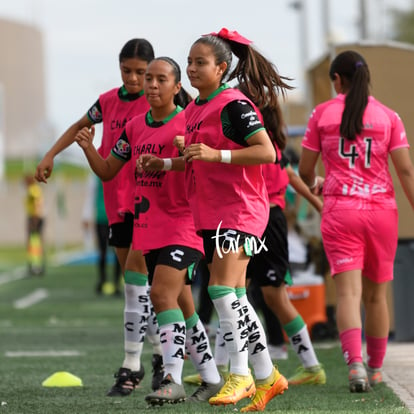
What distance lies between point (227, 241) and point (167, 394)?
89 centimetres

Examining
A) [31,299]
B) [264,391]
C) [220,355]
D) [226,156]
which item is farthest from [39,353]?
[31,299]

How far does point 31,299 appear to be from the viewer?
18641 mm

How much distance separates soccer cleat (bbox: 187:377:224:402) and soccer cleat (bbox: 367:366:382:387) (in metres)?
1.22

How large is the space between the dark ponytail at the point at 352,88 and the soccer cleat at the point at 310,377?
1.60m

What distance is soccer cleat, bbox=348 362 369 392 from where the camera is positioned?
24.6 ft

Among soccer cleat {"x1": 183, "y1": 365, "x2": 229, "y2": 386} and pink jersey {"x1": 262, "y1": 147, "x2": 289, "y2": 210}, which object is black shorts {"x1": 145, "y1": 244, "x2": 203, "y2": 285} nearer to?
soccer cleat {"x1": 183, "y1": 365, "x2": 229, "y2": 386}

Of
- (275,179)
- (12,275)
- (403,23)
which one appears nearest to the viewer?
(275,179)

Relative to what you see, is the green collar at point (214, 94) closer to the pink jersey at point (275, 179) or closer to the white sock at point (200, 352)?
the white sock at point (200, 352)

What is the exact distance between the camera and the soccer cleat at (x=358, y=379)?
7488mm

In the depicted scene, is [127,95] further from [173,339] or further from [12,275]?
[12,275]

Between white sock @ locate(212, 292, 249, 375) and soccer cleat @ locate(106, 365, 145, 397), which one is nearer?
white sock @ locate(212, 292, 249, 375)

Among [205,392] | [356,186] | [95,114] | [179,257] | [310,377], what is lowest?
[310,377]

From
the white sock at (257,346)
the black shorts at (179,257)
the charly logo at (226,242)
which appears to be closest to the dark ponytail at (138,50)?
the black shorts at (179,257)

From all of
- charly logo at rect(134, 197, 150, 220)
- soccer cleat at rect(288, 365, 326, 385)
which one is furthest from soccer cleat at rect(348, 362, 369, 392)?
charly logo at rect(134, 197, 150, 220)
